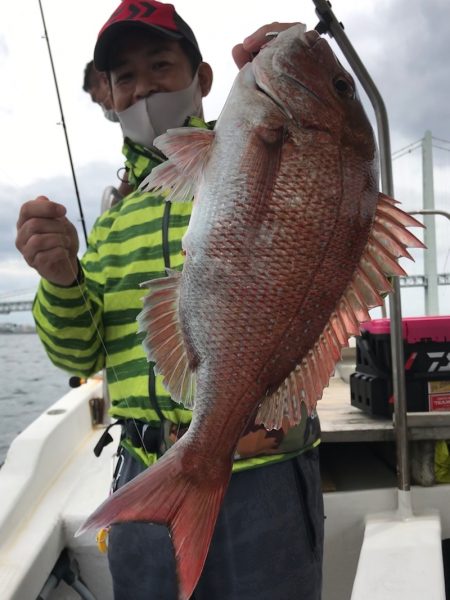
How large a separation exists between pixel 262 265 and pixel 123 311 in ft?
2.61

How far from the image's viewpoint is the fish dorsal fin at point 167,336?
1.20 m

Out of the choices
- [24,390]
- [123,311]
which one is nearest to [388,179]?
[123,311]

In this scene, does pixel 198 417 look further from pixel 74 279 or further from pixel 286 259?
pixel 74 279

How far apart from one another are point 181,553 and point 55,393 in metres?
15.3

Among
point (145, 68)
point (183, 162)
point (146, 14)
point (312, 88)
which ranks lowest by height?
point (183, 162)

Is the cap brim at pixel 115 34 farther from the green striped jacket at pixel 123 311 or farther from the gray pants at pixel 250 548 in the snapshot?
the gray pants at pixel 250 548

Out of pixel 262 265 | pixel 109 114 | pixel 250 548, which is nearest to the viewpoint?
pixel 262 265

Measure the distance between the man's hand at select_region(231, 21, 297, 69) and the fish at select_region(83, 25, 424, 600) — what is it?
0.16 metres

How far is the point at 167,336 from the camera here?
1.21 meters

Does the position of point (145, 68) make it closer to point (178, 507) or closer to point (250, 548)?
point (178, 507)

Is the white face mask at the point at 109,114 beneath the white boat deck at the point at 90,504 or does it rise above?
above

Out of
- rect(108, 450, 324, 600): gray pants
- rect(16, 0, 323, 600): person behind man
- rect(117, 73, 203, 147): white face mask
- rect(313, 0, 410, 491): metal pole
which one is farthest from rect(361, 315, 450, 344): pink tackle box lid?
rect(117, 73, 203, 147): white face mask

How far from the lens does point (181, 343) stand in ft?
3.96

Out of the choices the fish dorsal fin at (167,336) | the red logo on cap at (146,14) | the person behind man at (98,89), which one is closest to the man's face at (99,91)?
the person behind man at (98,89)
